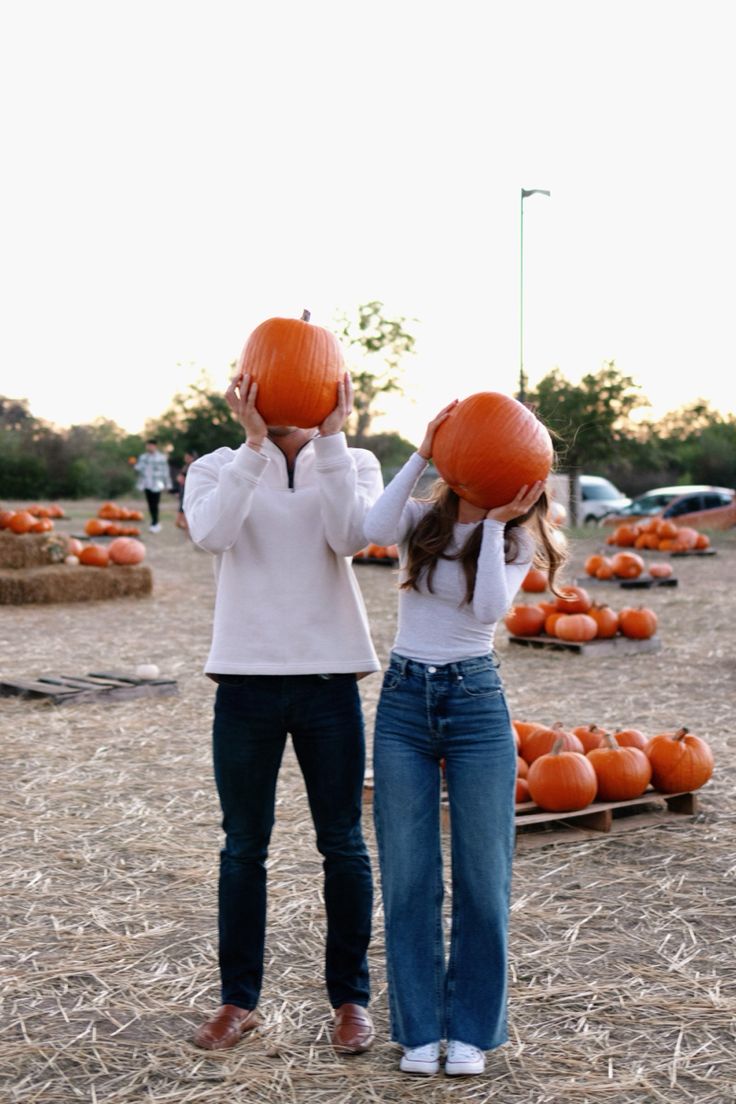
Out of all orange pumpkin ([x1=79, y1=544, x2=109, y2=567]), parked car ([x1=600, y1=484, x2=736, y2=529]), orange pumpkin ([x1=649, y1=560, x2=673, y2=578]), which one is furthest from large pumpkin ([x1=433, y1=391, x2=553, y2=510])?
parked car ([x1=600, y1=484, x2=736, y2=529])

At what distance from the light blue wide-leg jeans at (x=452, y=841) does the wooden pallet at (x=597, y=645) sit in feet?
25.2

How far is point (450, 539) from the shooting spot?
3.13 m

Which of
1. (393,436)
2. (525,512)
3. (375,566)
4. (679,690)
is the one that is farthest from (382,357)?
(525,512)

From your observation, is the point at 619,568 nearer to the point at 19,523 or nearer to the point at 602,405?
the point at 19,523

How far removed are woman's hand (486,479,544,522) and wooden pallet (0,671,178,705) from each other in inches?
225

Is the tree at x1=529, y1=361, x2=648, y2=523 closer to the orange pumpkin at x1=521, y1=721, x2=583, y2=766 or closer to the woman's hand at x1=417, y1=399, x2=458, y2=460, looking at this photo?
the orange pumpkin at x1=521, y1=721, x2=583, y2=766

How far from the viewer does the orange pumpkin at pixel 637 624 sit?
427 inches

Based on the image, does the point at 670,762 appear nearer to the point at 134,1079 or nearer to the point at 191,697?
the point at 134,1079

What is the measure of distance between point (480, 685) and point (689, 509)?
88.6 feet

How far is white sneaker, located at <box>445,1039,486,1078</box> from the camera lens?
3.04 metres

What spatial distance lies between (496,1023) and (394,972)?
0.30 m

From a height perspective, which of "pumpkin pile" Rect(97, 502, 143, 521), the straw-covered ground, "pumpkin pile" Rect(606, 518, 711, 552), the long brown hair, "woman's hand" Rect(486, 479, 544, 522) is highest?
"woman's hand" Rect(486, 479, 544, 522)

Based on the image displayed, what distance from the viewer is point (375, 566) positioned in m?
19.7

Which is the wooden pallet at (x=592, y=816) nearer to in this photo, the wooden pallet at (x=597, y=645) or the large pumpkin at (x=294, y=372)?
the large pumpkin at (x=294, y=372)
